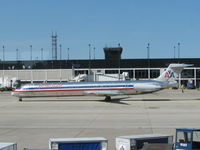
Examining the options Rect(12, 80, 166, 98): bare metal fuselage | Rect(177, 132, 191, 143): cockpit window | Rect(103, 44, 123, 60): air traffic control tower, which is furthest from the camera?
Rect(103, 44, 123, 60): air traffic control tower

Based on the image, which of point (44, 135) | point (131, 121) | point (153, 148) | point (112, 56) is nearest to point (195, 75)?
point (112, 56)

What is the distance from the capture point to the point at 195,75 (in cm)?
12300

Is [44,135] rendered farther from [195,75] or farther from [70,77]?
[195,75]

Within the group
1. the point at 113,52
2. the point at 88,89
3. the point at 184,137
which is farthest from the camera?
the point at 113,52

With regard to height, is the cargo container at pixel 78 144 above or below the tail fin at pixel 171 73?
below

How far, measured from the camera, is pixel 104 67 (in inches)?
5079

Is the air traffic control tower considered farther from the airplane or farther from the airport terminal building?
the airplane

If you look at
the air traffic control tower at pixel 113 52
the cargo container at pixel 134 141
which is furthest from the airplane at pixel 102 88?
the air traffic control tower at pixel 113 52

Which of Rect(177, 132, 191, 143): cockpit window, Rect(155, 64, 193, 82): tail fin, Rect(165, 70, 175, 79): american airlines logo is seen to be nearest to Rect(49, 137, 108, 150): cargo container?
Rect(177, 132, 191, 143): cockpit window

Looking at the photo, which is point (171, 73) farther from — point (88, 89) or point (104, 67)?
point (104, 67)

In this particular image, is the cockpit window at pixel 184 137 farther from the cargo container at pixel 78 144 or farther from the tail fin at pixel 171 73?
Result: the tail fin at pixel 171 73

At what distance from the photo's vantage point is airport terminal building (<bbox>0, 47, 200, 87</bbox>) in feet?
388

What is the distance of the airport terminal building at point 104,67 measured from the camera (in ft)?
388

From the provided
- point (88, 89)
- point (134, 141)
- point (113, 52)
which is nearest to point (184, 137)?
point (134, 141)
